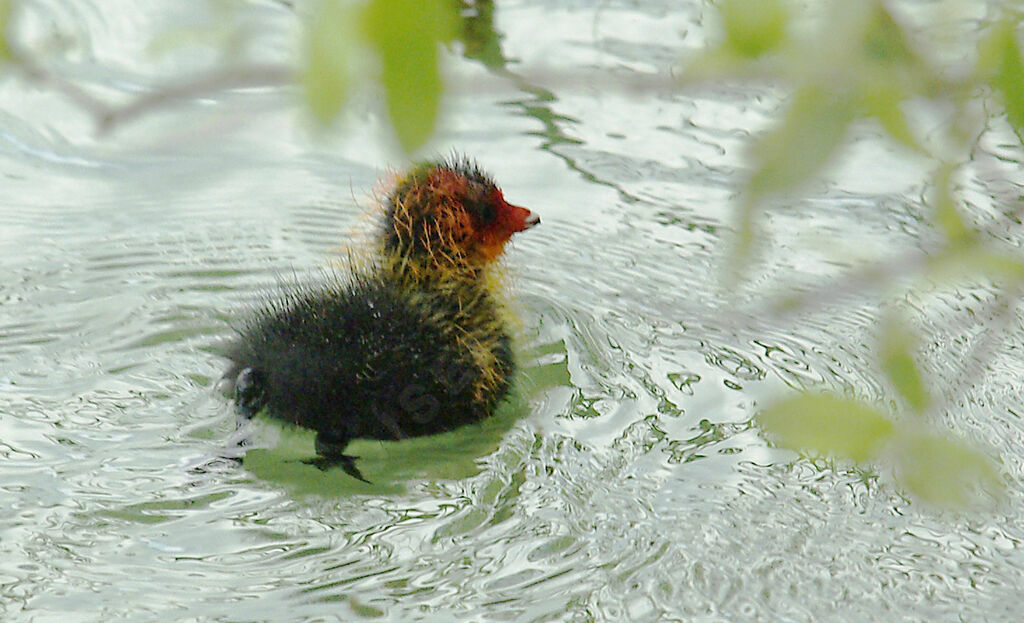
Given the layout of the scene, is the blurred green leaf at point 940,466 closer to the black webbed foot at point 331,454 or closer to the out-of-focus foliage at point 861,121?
the out-of-focus foliage at point 861,121

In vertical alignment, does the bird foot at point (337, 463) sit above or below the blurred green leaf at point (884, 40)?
below

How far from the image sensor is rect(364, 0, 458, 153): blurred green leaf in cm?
92

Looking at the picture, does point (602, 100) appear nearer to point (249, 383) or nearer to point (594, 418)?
point (594, 418)

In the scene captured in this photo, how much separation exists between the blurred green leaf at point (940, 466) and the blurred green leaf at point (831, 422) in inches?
1.7

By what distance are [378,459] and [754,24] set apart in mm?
2179

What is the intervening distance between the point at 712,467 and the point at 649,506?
0.26 meters

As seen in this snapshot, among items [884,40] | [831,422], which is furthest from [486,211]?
[884,40]

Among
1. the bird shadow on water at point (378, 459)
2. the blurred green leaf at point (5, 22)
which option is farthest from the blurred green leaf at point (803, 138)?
the bird shadow on water at point (378, 459)

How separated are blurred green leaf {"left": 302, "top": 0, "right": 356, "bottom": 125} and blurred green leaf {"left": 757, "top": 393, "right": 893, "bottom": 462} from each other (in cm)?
58

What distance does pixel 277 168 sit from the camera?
177 inches

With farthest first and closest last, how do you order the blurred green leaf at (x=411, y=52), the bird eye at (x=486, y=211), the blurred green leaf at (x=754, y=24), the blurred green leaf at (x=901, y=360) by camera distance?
the bird eye at (x=486, y=211) < the blurred green leaf at (x=901, y=360) < the blurred green leaf at (x=754, y=24) < the blurred green leaf at (x=411, y=52)

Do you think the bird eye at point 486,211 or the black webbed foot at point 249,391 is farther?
the bird eye at point 486,211

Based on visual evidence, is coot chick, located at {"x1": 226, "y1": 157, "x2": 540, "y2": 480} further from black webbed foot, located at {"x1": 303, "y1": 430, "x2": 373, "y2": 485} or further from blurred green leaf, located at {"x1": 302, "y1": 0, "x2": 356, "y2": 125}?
blurred green leaf, located at {"x1": 302, "y1": 0, "x2": 356, "y2": 125}

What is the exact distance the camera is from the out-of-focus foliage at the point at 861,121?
96cm
